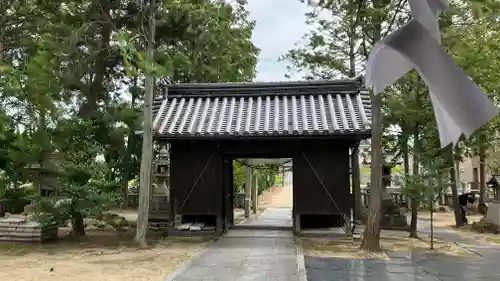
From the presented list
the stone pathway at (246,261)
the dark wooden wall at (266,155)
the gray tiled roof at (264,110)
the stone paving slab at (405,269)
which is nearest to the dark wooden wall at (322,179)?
the dark wooden wall at (266,155)

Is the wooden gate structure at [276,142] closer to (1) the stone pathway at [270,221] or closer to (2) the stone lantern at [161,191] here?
(2) the stone lantern at [161,191]

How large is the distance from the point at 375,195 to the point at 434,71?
7.75 meters

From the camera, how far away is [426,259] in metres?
9.29

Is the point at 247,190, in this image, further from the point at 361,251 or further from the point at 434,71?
the point at 434,71

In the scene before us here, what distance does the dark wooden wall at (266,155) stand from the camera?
11.7 meters

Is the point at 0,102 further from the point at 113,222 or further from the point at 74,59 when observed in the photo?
the point at 113,222

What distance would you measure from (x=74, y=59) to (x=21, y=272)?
17.5ft

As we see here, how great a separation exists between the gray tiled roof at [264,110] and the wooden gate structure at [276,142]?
0.02m

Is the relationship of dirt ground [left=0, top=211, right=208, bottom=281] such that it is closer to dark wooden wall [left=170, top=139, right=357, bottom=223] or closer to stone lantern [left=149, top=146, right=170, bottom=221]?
dark wooden wall [left=170, top=139, right=357, bottom=223]

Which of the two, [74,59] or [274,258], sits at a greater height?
[74,59]

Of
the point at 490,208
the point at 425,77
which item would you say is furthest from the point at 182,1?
the point at 490,208

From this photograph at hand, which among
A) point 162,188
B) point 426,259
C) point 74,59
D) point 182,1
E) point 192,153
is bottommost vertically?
point 426,259

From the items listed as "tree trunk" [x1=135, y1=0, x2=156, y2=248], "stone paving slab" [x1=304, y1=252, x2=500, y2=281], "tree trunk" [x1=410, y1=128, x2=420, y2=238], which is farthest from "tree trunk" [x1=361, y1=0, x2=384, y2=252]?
"tree trunk" [x1=135, y1=0, x2=156, y2=248]

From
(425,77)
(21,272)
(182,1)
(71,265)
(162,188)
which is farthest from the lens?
(162,188)
